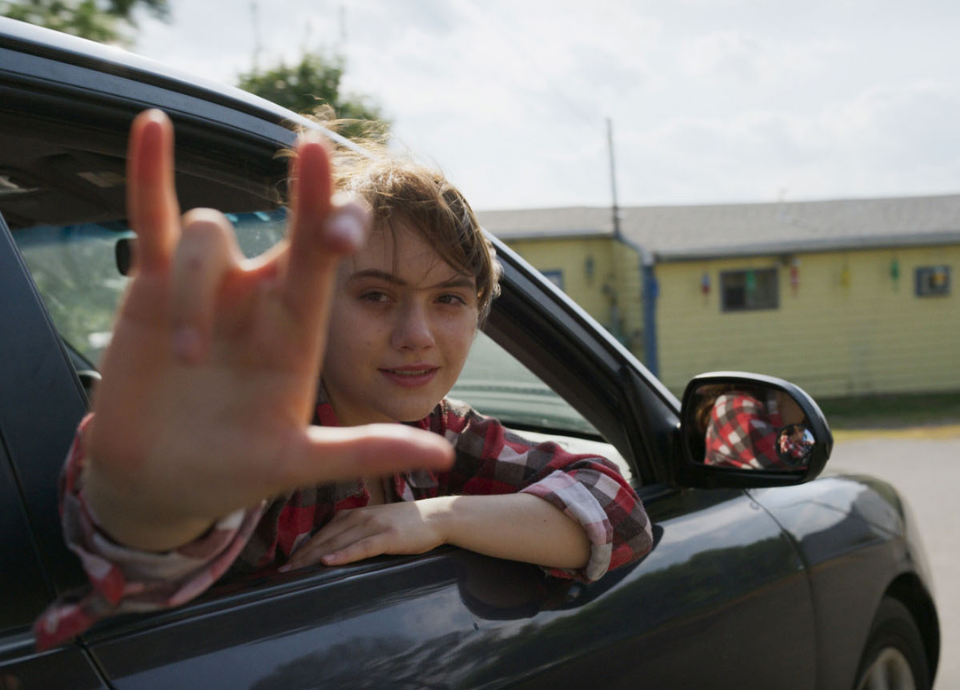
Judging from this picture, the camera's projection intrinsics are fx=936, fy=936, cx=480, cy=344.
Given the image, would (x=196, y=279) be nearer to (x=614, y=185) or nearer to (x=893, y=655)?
(x=893, y=655)

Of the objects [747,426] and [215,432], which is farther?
[747,426]

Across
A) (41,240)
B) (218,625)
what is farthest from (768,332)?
(218,625)

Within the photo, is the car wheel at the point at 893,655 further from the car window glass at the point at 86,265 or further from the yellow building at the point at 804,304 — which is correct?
the yellow building at the point at 804,304

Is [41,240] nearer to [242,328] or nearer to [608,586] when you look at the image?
[608,586]

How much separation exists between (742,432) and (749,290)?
16616 millimetres

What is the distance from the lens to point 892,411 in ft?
50.8

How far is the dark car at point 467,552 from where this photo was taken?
112 centimetres

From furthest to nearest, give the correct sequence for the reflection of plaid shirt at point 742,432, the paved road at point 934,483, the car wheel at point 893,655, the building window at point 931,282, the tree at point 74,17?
the building window at point 931,282 < the tree at point 74,17 < the paved road at point 934,483 < the car wheel at point 893,655 < the reflection of plaid shirt at point 742,432

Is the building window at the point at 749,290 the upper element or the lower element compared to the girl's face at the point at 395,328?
upper

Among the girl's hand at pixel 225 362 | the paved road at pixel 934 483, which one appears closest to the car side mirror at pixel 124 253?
the girl's hand at pixel 225 362

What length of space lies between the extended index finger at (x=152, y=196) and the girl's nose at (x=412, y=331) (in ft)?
2.60

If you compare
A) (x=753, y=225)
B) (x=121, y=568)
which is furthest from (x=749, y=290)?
(x=121, y=568)

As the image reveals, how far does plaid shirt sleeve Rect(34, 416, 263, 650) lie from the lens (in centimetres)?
93

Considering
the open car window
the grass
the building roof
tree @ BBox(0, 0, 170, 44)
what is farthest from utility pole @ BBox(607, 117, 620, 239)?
the open car window
